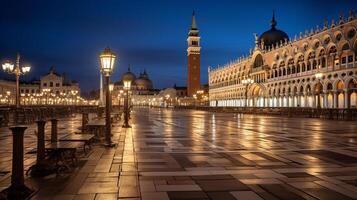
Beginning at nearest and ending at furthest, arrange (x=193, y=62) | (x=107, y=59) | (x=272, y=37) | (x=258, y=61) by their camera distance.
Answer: (x=107, y=59) < (x=258, y=61) < (x=272, y=37) < (x=193, y=62)

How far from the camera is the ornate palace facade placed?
2012 inches

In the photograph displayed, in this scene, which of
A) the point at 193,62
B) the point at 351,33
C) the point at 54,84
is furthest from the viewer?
the point at 54,84

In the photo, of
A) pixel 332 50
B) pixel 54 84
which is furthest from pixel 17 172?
pixel 54 84

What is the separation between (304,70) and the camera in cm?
6341

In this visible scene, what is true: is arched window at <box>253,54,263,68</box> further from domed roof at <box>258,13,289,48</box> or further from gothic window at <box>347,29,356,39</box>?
gothic window at <box>347,29,356,39</box>

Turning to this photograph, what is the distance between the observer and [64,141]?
31.9 feet

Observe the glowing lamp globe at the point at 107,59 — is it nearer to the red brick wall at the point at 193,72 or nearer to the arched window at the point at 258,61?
the arched window at the point at 258,61

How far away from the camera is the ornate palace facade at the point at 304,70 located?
168ft

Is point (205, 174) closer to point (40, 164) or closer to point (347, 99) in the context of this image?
point (40, 164)

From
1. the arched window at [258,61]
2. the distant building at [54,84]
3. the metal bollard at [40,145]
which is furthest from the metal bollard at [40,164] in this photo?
the distant building at [54,84]

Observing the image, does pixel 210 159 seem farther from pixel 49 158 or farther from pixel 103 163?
pixel 49 158

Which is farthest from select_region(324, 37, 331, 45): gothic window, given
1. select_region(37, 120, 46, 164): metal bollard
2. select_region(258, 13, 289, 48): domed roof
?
select_region(37, 120, 46, 164): metal bollard

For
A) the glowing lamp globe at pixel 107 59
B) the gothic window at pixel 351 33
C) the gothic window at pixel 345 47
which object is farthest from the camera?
the gothic window at pixel 345 47

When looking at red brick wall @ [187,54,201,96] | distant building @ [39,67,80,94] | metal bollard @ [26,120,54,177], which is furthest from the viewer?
distant building @ [39,67,80,94]
